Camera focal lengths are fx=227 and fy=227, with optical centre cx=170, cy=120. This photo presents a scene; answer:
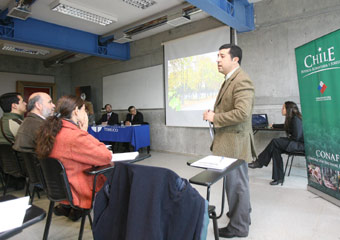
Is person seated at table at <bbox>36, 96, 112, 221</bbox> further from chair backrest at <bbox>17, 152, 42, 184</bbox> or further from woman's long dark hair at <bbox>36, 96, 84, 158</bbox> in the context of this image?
chair backrest at <bbox>17, 152, 42, 184</bbox>

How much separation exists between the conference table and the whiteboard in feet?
3.26

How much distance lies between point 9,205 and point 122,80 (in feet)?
21.2

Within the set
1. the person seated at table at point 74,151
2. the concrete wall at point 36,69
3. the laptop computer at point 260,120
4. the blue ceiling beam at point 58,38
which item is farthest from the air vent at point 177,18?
the concrete wall at point 36,69

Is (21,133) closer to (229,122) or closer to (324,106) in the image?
(229,122)

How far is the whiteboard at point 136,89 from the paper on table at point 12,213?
17.3 ft

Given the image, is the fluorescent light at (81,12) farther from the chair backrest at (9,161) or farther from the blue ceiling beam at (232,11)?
the chair backrest at (9,161)

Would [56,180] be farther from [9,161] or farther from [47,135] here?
[9,161]

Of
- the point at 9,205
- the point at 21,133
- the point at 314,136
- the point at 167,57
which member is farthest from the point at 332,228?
the point at 167,57

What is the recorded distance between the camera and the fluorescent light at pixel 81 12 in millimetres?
4164

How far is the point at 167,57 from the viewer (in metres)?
5.73

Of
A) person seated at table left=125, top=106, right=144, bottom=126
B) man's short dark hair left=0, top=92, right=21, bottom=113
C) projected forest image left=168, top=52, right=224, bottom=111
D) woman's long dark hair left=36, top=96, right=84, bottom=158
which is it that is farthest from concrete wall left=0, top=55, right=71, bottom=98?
woman's long dark hair left=36, top=96, right=84, bottom=158

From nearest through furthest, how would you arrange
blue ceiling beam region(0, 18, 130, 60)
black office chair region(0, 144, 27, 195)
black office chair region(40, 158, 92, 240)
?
black office chair region(40, 158, 92, 240)
black office chair region(0, 144, 27, 195)
blue ceiling beam region(0, 18, 130, 60)

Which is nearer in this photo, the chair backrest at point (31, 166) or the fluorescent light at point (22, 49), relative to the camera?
the chair backrest at point (31, 166)

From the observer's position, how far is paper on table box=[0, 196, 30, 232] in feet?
2.28
